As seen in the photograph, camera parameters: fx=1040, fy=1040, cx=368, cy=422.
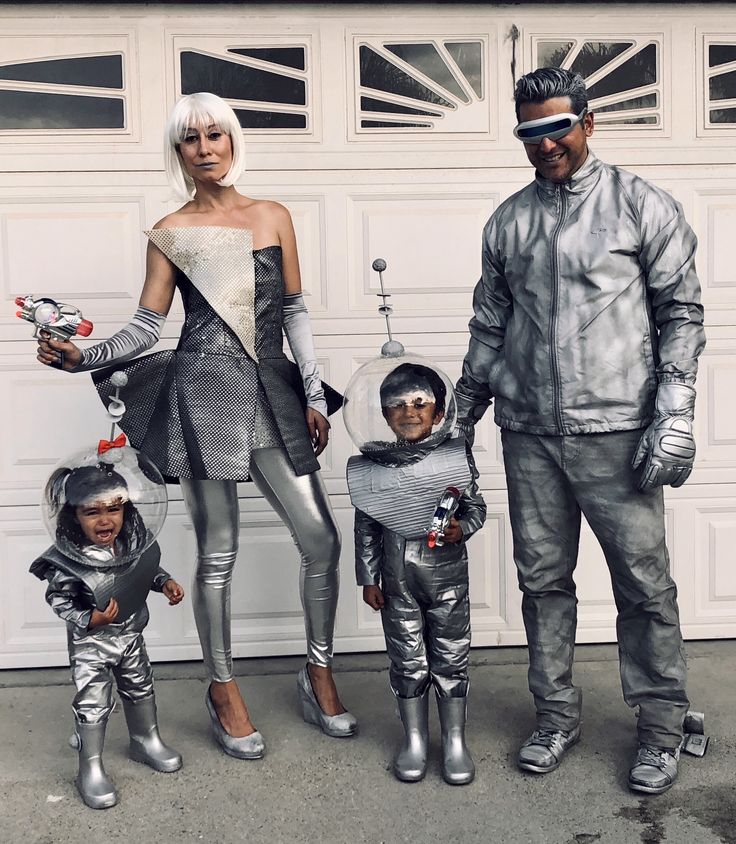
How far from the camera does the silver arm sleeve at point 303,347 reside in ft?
10.2

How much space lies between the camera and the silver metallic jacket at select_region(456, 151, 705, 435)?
2703 mm

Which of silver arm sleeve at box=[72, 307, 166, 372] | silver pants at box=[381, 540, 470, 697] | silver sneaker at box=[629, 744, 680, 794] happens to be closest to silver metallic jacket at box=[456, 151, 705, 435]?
silver pants at box=[381, 540, 470, 697]

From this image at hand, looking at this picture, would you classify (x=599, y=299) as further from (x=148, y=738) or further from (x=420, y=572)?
(x=148, y=738)

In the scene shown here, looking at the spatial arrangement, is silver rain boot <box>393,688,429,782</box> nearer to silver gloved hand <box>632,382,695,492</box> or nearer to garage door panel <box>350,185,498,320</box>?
silver gloved hand <box>632,382,695,492</box>

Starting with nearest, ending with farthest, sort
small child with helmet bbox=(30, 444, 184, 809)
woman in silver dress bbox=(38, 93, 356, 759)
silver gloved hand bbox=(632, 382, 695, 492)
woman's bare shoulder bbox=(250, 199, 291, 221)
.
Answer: silver gloved hand bbox=(632, 382, 695, 492)
small child with helmet bbox=(30, 444, 184, 809)
woman in silver dress bbox=(38, 93, 356, 759)
woman's bare shoulder bbox=(250, 199, 291, 221)

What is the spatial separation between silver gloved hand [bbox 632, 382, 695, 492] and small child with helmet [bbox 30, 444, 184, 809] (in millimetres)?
1312

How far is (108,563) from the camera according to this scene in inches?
108

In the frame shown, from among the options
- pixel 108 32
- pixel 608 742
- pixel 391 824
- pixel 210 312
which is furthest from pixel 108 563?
pixel 108 32

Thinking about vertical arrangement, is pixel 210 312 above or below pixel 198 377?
above

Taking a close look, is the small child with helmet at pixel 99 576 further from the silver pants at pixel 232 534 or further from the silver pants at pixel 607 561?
the silver pants at pixel 607 561

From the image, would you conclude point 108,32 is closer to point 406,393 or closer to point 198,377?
point 198,377

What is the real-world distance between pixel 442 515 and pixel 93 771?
118cm

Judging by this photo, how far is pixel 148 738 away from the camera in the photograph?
3000mm

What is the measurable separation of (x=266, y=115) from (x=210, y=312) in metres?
1.20
